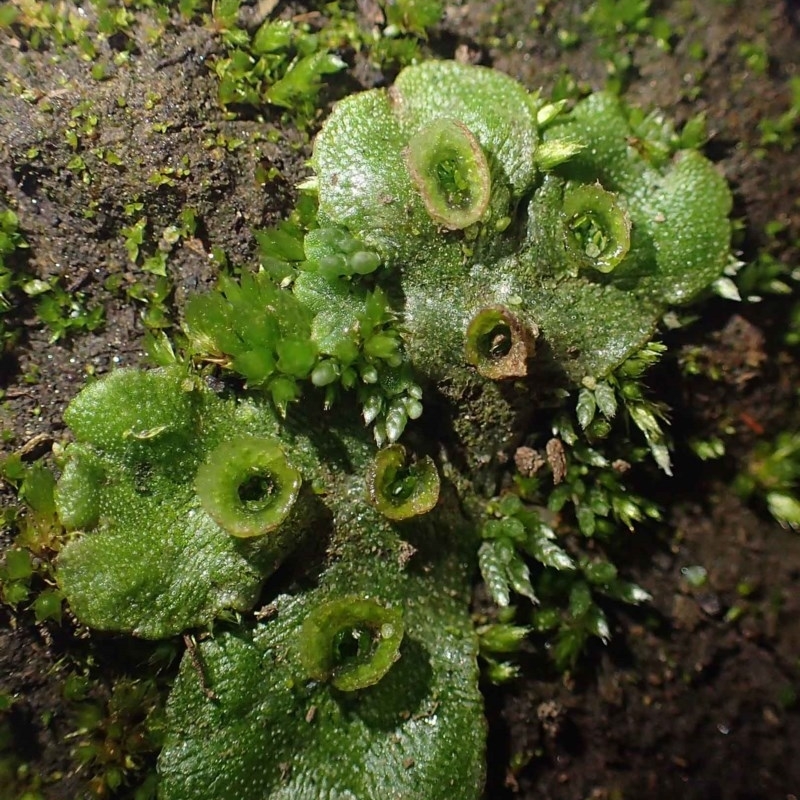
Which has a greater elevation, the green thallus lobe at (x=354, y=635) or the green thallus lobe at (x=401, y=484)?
the green thallus lobe at (x=401, y=484)

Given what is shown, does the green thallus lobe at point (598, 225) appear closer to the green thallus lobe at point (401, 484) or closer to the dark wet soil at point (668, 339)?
the dark wet soil at point (668, 339)

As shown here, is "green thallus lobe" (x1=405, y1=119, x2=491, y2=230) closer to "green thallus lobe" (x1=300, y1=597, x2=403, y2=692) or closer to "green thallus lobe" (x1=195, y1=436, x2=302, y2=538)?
"green thallus lobe" (x1=195, y1=436, x2=302, y2=538)

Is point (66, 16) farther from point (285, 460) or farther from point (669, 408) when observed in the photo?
point (669, 408)

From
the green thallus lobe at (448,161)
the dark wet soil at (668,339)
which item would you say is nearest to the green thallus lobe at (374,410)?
the green thallus lobe at (448,161)

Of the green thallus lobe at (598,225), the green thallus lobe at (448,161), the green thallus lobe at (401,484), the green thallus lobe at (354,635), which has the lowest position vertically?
the green thallus lobe at (354,635)

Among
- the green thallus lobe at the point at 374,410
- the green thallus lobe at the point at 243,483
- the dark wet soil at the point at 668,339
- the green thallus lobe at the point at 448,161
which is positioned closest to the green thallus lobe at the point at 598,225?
the green thallus lobe at the point at 374,410

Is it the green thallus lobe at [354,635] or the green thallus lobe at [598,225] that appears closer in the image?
the green thallus lobe at [354,635]

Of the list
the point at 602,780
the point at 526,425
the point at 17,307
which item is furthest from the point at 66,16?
the point at 602,780

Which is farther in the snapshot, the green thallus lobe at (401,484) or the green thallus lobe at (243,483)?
the green thallus lobe at (401,484)

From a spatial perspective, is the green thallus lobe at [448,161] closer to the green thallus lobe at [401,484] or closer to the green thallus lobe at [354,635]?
the green thallus lobe at [401,484]

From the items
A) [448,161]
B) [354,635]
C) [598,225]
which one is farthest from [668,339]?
[354,635]
